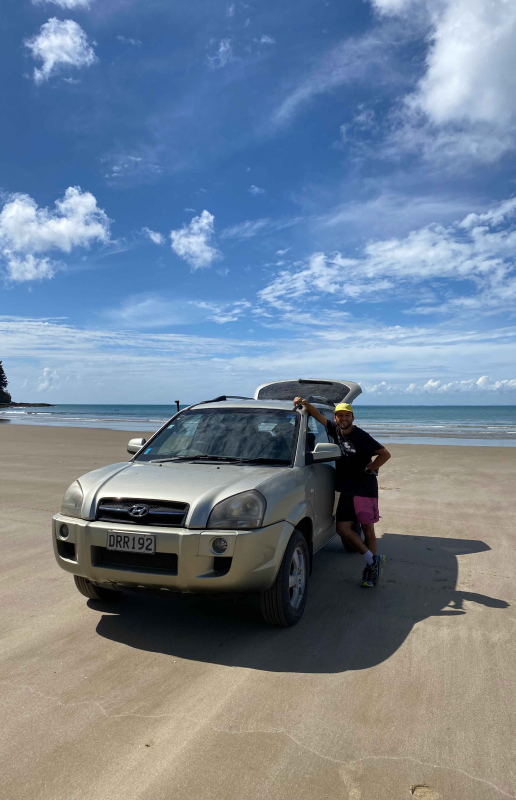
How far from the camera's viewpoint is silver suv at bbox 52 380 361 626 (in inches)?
144

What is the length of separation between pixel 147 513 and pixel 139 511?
60mm

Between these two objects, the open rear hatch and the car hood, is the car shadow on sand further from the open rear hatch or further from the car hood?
the open rear hatch

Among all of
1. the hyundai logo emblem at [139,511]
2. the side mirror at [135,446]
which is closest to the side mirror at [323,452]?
the hyundai logo emblem at [139,511]

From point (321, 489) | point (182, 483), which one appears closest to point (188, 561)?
point (182, 483)

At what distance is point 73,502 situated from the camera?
4113 millimetres

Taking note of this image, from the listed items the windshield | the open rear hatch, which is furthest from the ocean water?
the windshield

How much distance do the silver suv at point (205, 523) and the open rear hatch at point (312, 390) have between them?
2.45 metres

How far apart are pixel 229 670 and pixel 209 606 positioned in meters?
1.13

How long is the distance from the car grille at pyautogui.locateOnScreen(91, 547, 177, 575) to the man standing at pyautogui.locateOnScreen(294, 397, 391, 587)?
6.85 feet

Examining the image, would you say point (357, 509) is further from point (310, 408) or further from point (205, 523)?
point (205, 523)

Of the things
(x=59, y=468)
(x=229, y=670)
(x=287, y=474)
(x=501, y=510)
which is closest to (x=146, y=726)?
(x=229, y=670)

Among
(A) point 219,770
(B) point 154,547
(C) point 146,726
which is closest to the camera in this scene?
(A) point 219,770

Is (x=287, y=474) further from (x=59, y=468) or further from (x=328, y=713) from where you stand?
(x=59, y=468)

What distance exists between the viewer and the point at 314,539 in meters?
4.84
